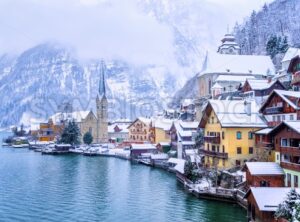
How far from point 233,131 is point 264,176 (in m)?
13.5

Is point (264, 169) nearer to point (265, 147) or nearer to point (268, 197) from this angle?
point (265, 147)

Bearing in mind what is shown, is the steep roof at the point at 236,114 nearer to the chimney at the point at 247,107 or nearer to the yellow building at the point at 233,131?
the yellow building at the point at 233,131

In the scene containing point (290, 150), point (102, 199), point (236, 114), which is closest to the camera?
point (290, 150)

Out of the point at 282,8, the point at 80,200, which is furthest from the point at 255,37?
the point at 80,200

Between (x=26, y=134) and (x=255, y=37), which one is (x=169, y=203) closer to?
(x=255, y=37)

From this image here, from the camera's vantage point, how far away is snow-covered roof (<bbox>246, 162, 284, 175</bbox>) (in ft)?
119

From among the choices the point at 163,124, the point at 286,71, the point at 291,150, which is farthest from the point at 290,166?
the point at 163,124

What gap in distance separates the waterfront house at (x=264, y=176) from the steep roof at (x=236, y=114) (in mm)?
12389

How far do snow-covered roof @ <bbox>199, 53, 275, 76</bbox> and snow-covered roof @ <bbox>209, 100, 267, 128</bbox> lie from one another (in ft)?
125

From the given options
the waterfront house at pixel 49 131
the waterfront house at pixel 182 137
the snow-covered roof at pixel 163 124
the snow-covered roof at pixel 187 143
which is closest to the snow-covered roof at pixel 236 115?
the waterfront house at pixel 182 137

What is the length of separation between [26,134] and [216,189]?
14720 centimetres

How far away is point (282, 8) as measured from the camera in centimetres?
15038

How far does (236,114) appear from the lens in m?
50.6

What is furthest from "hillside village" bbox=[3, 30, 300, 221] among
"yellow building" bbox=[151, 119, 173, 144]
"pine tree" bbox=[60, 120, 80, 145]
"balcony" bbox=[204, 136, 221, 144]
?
"pine tree" bbox=[60, 120, 80, 145]
